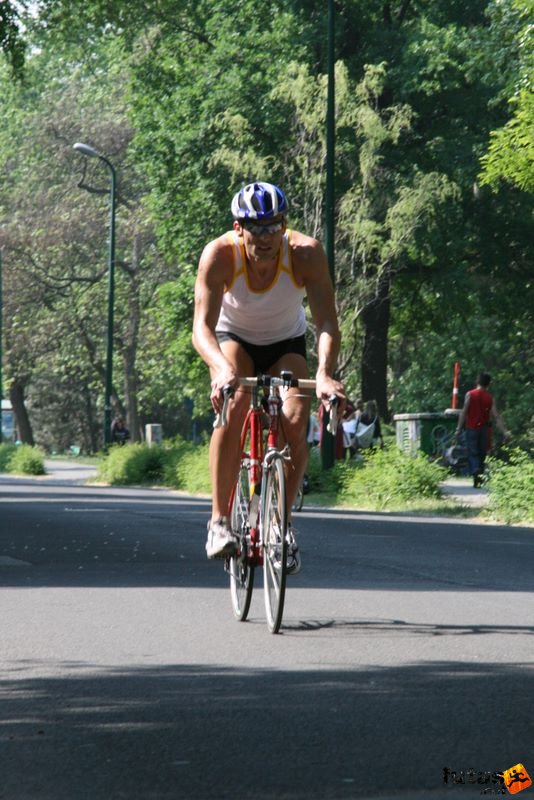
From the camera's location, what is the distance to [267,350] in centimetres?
841

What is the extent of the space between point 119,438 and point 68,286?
6.59 m

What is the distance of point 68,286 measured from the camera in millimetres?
61875

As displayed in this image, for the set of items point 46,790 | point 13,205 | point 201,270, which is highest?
point 13,205

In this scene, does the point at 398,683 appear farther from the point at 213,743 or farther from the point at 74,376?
the point at 74,376

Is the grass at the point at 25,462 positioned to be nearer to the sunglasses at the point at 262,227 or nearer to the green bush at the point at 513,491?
the green bush at the point at 513,491

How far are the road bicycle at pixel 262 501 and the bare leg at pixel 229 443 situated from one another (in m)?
0.04

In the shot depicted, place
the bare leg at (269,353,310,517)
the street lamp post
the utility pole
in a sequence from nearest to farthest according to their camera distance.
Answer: the bare leg at (269,353,310,517) < the utility pole < the street lamp post

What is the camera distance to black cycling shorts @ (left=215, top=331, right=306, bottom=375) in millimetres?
8383

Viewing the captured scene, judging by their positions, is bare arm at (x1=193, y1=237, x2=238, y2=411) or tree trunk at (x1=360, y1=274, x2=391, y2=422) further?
tree trunk at (x1=360, y1=274, x2=391, y2=422)

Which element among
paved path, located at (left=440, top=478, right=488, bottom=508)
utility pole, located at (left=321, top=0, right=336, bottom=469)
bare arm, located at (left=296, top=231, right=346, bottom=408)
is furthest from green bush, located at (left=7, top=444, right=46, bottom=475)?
bare arm, located at (left=296, top=231, right=346, bottom=408)

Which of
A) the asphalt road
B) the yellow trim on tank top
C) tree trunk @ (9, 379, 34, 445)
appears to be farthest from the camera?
tree trunk @ (9, 379, 34, 445)

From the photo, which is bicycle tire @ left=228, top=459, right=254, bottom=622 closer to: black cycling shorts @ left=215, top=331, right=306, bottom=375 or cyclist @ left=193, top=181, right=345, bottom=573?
cyclist @ left=193, top=181, right=345, bottom=573

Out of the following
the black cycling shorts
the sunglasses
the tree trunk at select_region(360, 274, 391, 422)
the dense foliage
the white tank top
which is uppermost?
the dense foliage

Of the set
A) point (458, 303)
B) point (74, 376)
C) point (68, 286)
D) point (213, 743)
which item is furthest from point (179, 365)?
point (213, 743)
